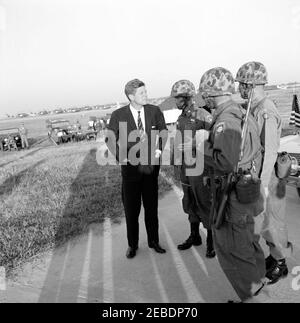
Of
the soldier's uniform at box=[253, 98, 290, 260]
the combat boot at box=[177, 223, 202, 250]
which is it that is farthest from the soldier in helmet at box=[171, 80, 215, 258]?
the soldier's uniform at box=[253, 98, 290, 260]

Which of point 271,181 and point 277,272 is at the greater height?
point 271,181

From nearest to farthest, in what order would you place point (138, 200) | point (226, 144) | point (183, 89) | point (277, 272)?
point (226, 144) → point (277, 272) → point (183, 89) → point (138, 200)

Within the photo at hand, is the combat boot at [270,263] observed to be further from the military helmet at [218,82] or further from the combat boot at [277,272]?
the military helmet at [218,82]

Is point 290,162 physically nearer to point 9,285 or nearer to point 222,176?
point 222,176

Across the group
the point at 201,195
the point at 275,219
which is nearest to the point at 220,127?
the point at 275,219

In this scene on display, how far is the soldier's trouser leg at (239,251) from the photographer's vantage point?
2457 mm

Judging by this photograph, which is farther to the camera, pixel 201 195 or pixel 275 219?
pixel 201 195

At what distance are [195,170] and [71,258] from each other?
189 cm

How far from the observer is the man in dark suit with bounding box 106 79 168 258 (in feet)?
11.8

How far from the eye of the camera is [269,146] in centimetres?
266

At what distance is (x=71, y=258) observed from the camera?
154 inches

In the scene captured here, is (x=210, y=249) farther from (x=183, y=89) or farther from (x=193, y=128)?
(x=183, y=89)

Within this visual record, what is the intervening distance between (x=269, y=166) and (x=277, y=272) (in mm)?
1094
